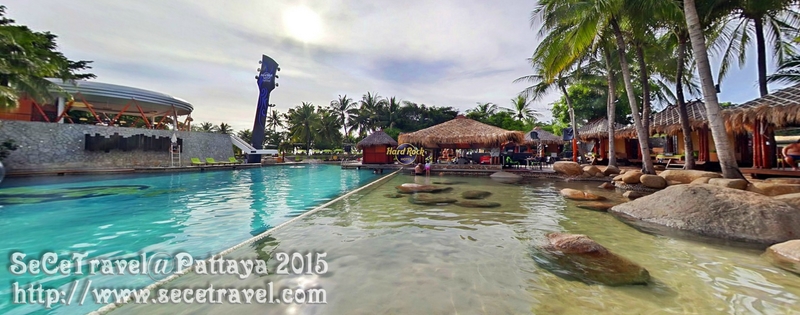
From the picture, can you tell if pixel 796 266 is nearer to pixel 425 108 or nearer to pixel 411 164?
pixel 411 164

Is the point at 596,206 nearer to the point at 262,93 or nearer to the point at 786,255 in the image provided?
the point at 786,255

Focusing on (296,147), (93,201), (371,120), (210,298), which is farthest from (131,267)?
(296,147)

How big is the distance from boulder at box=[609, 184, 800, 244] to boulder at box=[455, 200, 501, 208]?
270cm

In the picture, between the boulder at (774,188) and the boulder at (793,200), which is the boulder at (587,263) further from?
the boulder at (774,188)

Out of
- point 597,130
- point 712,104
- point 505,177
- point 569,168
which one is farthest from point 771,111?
point 597,130

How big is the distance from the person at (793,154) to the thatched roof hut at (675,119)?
306 centimetres

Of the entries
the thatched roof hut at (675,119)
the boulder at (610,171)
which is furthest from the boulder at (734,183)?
the thatched roof hut at (675,119)

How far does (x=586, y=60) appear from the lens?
53.2 feet

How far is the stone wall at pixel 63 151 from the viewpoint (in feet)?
53.8

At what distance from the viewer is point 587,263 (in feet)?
11.8

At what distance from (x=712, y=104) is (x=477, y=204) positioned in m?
6.57

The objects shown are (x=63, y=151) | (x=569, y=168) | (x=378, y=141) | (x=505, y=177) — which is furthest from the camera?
(x=378, y=141)

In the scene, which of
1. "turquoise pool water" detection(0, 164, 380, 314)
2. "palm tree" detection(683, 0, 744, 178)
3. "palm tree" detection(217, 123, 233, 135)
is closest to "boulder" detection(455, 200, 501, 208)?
"turquoise pool water" detection(0, 164, 380, 314)

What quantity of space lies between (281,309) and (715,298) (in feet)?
13.0
